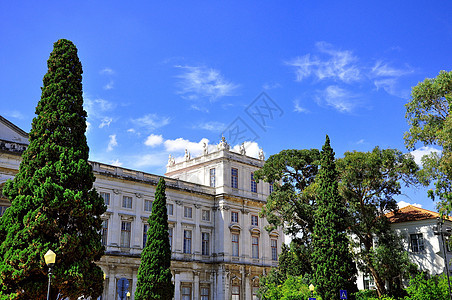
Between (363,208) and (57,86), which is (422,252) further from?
(57,86)

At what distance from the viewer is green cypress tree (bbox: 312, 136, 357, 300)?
26047 mm

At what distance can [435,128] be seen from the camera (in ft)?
77.6

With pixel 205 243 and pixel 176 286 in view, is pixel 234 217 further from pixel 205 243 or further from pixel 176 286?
pixel 176 286

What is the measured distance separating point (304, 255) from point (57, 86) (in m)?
21.6

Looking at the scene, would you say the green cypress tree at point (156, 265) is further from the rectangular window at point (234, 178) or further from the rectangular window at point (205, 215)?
the rectangular window at point (234, 178)

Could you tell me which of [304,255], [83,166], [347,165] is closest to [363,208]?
[347,165]

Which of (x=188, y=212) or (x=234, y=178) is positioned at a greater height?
(x=234, y=178)

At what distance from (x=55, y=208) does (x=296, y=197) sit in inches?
813

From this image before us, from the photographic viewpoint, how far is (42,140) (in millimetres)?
17906

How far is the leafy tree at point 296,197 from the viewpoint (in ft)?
108

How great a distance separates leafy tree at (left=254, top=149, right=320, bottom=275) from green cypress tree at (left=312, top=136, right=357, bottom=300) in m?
3.59

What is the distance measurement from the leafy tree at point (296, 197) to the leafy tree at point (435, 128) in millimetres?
9064

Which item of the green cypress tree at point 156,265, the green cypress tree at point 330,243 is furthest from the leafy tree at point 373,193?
the green cypress tree at point 156,265

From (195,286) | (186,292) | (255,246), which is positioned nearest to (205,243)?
(195,286)
